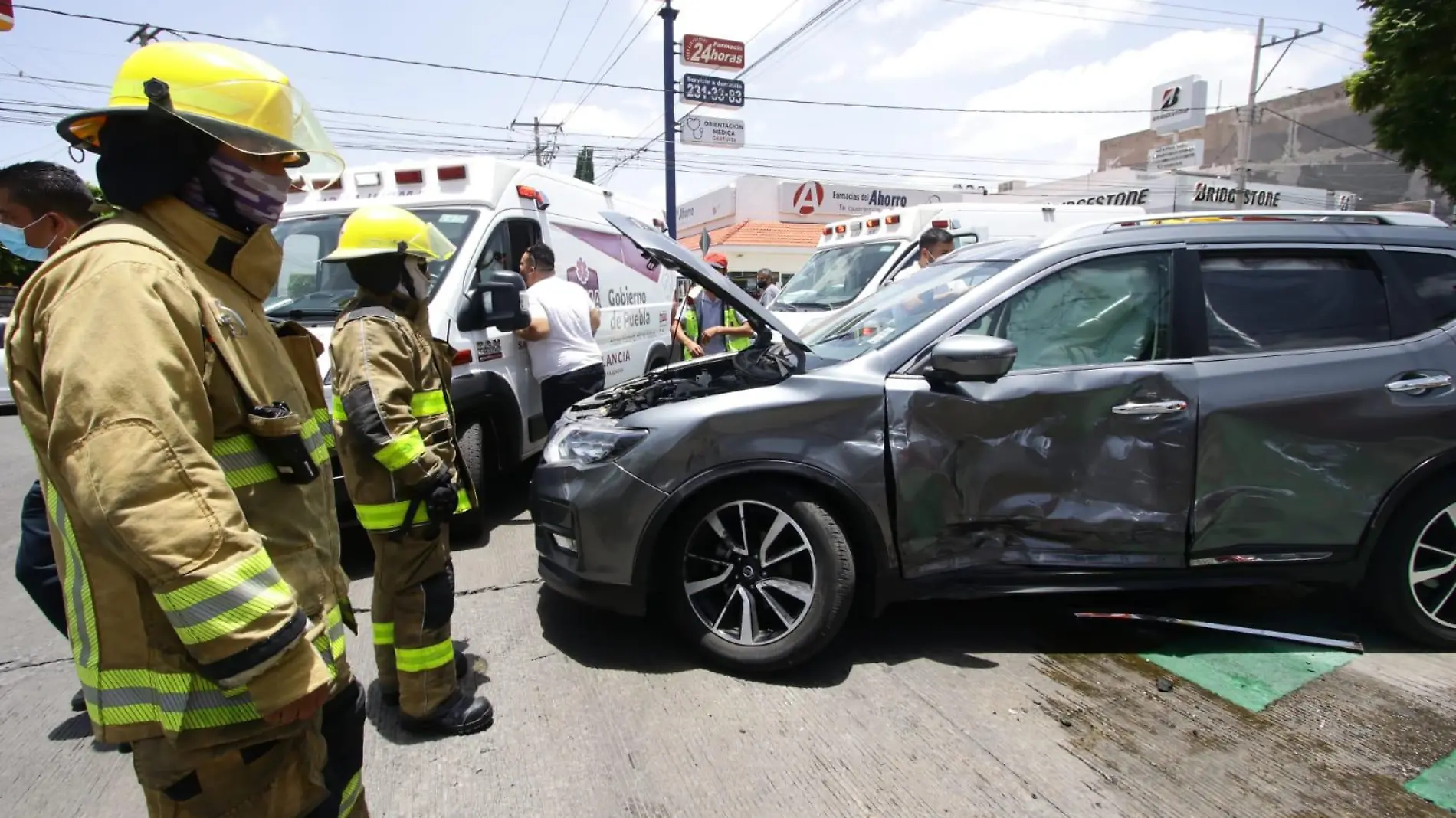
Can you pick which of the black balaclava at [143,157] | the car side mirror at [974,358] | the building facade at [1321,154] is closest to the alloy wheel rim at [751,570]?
the car side mirror at [974,358]

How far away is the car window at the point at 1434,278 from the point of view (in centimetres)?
340

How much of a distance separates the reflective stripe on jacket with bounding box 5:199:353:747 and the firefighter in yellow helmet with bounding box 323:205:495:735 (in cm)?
120

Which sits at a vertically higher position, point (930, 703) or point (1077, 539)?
point (1077, 539)

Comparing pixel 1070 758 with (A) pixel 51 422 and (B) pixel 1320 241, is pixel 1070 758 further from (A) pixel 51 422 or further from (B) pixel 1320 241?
(A) pixel 51 422

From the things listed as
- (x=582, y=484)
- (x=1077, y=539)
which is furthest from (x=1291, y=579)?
(x=582, y=484)

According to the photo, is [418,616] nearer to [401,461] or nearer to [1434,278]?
[401,461]

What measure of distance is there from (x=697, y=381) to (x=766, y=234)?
28042 mm

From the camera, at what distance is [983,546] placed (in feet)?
10.5

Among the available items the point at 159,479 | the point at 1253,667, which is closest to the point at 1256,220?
the point at 1253,667

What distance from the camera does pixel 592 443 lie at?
3230 millimetres

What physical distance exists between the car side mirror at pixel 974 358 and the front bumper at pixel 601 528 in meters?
1.23

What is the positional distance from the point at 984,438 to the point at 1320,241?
1820mm

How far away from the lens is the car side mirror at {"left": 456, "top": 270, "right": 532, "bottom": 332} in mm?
4594

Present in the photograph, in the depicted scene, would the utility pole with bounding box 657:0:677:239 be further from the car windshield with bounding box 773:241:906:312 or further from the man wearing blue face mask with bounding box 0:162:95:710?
the man wearing blue face mask with bounding box 0:162:95:710
